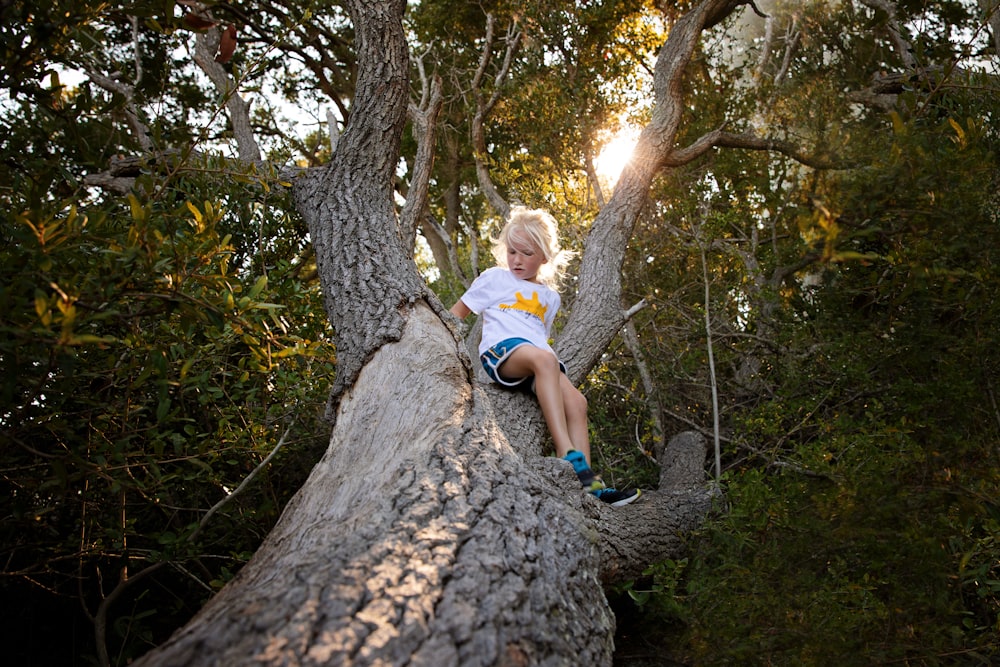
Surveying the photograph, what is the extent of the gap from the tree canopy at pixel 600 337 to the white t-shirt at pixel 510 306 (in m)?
0.38

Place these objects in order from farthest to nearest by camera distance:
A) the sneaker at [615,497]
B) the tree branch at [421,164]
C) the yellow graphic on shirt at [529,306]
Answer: the tree branch at [421,164], the yellow graphic on shirt at [529,306], the sneaker at [615,497]

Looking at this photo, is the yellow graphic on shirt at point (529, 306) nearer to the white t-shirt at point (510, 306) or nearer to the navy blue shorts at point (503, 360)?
the white t-shirt at point (510, 306)

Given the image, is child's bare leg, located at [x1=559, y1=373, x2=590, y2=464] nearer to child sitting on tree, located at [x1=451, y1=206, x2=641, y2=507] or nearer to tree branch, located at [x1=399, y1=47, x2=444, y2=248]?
child sitting on tree, located at [x1=451, y1=206, x2=641, y2=507]

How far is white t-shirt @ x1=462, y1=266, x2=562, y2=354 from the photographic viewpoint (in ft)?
12.2

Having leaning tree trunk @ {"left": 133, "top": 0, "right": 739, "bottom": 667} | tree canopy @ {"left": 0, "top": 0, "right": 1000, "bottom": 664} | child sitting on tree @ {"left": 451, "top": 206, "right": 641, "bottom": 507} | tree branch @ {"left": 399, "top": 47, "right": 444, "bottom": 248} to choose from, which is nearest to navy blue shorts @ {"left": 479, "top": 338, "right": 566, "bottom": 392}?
child sitting on tree @ {"left": 451, "top": 206, "right": 641, "bottom": 507}

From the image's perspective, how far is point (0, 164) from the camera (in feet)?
7.55

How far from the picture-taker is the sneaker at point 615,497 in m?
3.30

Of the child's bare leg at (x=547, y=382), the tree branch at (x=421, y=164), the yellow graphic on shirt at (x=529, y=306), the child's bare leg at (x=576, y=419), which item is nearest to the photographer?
the child's bare leg at (x=547, y=382)

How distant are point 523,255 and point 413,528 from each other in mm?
2787

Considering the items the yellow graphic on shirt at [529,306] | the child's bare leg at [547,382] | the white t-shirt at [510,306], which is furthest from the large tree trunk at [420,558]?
the yellow graphic on shirt at [529,306]

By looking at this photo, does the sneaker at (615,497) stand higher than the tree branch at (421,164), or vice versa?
the tree branch at (421,164)

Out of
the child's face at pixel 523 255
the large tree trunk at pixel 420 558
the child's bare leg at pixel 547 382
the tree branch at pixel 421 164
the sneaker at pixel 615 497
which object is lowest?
the sneaker at pixel 615 497

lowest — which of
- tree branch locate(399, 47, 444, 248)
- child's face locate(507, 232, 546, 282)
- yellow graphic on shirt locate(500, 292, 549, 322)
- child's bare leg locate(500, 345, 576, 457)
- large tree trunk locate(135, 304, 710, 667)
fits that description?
large tree trunk locate(135, 304, 710, 667)

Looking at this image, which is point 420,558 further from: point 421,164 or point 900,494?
point 421,164
